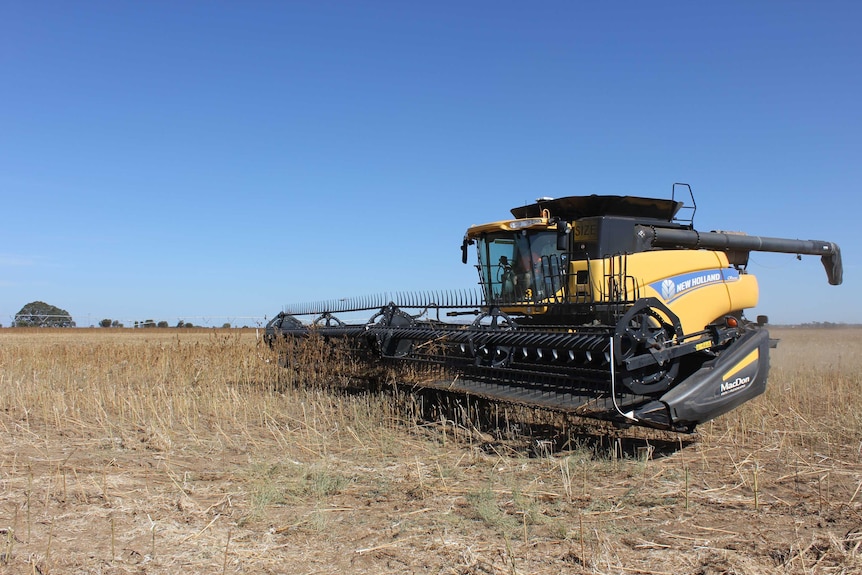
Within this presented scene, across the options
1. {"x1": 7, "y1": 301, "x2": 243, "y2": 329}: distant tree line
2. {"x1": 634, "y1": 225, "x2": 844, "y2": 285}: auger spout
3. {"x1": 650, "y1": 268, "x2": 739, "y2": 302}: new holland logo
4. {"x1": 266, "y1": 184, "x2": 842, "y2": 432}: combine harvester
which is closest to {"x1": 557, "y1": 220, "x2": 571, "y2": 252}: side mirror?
{"x1": 266, "y1": 184, "x2": 842, "y2": 432}: combine harvester

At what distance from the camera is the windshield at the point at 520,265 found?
7.05 m

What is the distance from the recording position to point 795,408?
733 cm

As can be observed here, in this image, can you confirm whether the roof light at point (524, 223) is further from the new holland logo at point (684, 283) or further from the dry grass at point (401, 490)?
the dry grass at point (401, 490)

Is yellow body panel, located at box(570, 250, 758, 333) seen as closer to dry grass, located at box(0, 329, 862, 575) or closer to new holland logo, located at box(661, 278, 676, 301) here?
new holland logo, located at box(661, 278, 676, 301)

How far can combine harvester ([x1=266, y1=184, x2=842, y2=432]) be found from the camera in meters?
5.13

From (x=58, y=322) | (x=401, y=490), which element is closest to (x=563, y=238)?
(x=401, y=490)

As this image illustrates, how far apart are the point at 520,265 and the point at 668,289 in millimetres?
1609

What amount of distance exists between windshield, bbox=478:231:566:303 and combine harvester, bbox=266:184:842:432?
14 millimetres

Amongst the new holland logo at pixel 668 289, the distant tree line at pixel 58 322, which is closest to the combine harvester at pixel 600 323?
the new holland logo at pixel 668 289

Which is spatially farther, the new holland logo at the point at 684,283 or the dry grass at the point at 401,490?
the new holland logo at the point at 684,283

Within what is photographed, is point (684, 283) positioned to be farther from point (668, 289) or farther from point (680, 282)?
point (668, 289)

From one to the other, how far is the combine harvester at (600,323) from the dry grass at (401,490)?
1.60ft

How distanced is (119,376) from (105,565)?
309 inches

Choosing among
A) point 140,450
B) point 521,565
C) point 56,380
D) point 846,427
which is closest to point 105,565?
point 521,565
